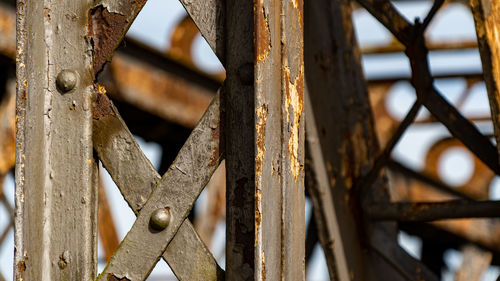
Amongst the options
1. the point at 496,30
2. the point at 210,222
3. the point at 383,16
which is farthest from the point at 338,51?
the point at 210,222

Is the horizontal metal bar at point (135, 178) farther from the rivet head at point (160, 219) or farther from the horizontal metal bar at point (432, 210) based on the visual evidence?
the horizontal metal bar at point (432, 210)

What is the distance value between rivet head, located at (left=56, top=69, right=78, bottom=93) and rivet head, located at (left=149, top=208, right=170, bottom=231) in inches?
16.4

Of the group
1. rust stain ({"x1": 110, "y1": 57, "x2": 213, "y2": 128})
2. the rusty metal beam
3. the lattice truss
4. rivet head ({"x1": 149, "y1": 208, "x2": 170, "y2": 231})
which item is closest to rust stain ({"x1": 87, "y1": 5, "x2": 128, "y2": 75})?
the lattice truss

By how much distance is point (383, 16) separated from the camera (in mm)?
3248

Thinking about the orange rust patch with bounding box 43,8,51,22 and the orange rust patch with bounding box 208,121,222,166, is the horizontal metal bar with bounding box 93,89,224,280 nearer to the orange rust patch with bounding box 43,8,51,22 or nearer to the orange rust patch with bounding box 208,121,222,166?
the orange rust patch with bounding box 208,121,222,166

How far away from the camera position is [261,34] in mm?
2096

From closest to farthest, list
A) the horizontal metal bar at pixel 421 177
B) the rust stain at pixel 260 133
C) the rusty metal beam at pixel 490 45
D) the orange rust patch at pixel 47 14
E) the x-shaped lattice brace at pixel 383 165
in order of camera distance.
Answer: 1. the rust stain at pixel 260 133
2. the orange rust patch at pixel 47 14
3. the rusty metal beam at pixel 490 45
4. the x-shaped lattice brace at pixel 383 165
5. the horizontal metal bar at pixel 421 177

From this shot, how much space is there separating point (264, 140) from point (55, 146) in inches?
23.0

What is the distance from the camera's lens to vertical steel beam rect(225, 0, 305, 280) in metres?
2.06

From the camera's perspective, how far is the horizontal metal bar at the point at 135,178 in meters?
2.17

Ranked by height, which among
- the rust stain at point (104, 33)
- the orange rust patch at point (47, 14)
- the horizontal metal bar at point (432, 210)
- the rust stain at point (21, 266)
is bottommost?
the rust stain at point (21, 266)

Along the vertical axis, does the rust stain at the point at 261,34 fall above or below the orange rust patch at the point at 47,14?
below

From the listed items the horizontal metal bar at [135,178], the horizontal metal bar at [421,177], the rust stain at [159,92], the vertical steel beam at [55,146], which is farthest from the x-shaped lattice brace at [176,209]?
the horizontal metal bar at [421,177]

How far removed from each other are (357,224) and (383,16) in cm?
79
